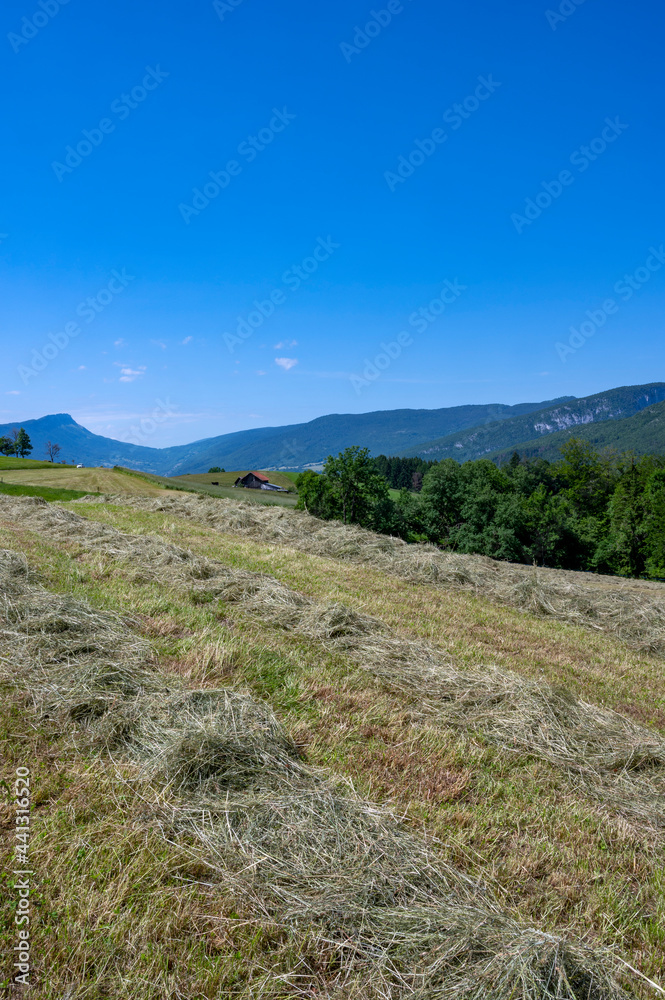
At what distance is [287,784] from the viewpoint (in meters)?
3.62

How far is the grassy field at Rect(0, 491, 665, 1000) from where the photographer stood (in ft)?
7.63

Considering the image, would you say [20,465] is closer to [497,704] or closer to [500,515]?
[500,515]

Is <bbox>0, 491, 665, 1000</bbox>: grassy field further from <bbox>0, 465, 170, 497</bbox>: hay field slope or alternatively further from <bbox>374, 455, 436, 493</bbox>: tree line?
<bbox>374, 455, 436, 493</bbox>: tree line

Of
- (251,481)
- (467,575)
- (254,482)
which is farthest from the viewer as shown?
(251,481)

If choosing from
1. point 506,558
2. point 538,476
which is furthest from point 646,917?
point 538,476

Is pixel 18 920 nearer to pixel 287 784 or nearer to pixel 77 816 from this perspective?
pixel 77 816

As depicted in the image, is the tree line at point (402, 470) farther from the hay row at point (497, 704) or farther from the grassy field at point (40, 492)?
the hay row at point (497, 704)

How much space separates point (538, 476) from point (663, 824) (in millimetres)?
84324

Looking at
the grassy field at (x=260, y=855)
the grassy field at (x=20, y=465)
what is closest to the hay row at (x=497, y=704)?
the grassy field at (x=260, y=855)

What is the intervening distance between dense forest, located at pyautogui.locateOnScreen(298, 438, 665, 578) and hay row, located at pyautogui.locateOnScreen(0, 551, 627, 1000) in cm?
4141

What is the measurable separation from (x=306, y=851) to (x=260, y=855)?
0.96 feet

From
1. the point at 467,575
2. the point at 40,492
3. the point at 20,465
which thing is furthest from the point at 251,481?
the point at 467,575

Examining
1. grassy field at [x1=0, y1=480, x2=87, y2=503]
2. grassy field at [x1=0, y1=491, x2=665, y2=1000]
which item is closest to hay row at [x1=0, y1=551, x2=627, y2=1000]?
grassy field at [x1=0, y1=491, x2=665, y2=1000]

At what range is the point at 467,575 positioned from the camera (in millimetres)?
13422
